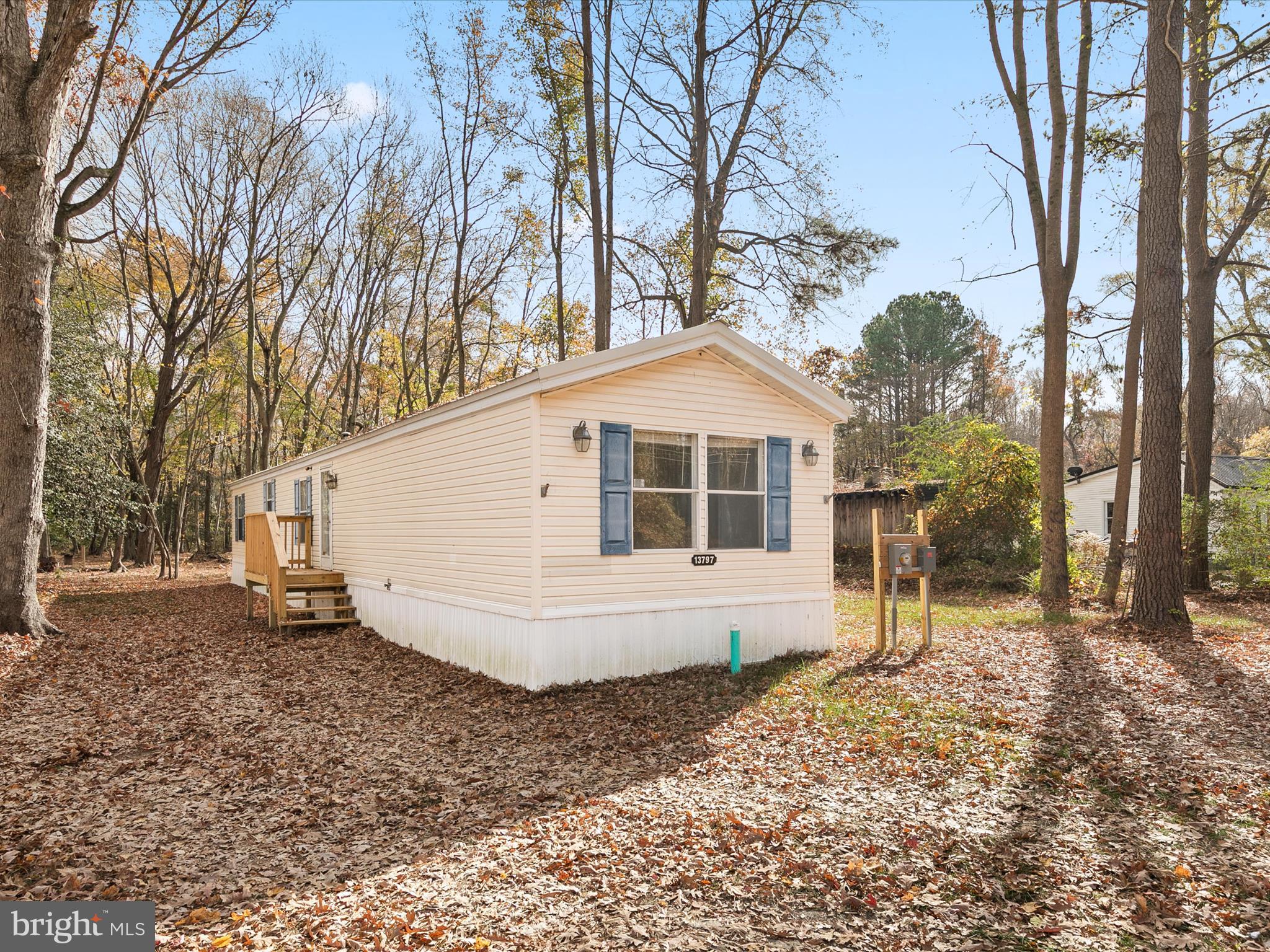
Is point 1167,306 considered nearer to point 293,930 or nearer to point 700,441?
point 700,441

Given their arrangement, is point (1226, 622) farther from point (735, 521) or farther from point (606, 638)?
point (606, 638)

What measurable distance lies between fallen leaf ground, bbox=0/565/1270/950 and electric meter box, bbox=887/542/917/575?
1.06 m

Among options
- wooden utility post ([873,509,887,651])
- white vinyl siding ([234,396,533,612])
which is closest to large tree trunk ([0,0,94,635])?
white vinyl siding ([234,396,533,612])

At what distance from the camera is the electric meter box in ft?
29.3

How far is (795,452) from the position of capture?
9.22m

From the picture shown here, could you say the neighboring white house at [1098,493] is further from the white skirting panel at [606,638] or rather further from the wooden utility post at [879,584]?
the white skirting panel at [606,638]

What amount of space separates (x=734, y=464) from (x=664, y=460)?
978 mm

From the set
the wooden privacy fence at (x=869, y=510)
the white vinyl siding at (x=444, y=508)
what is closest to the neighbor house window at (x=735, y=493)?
the white vinyl siding at (x=444, y=508)

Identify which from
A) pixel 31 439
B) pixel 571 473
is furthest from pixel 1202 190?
pixel 31 439

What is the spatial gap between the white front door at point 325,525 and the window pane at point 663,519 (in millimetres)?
8077

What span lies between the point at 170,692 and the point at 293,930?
5689 millimetres

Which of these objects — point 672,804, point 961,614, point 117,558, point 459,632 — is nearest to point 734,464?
point 459,632

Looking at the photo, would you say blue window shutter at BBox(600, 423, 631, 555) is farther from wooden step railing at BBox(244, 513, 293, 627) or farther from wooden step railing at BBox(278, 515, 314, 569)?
wooden step railing at BBox(278, 515, 314, 569)

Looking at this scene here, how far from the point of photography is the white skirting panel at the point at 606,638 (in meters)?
7.37
